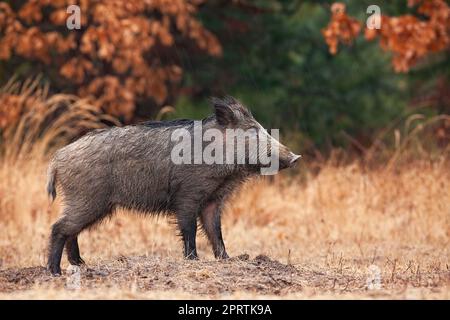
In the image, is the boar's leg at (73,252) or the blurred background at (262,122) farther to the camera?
the boar's leg at (73,252)

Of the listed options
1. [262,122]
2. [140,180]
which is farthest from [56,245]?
[262,122]

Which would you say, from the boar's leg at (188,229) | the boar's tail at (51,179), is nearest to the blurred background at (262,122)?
the boar's leg at (188,229)

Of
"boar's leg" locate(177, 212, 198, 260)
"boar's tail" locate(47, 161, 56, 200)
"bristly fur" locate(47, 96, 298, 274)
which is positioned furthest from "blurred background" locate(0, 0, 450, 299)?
"boar's tail" locate(47, 161, 56, 200)

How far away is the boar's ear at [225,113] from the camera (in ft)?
25.3

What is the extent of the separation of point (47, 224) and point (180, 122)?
9.58 ft

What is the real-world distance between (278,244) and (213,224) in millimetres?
1961

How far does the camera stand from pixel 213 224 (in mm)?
7902

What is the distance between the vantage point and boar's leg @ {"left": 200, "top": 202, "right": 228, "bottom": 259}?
311 inches

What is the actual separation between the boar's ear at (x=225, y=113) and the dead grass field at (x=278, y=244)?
80 centimetres

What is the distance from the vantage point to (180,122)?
7992 millimetres

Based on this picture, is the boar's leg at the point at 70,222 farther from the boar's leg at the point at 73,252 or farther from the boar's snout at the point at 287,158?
the boar's snout at the point at 287,158

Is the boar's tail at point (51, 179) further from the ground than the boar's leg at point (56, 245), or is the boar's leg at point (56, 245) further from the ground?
the boar's tail at point (51, 179)
